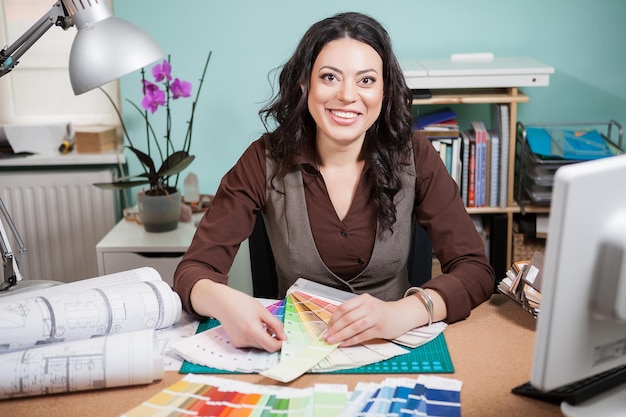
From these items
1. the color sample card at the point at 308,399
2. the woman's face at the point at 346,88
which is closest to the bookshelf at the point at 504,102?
the woman's face at the point at 346,88

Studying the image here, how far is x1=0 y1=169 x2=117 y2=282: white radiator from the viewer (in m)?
2.71

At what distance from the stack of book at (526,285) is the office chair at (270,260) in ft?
1.07

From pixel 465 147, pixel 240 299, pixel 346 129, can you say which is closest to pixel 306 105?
pixel 346 129

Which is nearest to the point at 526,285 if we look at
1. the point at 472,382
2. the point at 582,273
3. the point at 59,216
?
the point at 472,382

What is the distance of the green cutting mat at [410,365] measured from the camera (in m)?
1.13

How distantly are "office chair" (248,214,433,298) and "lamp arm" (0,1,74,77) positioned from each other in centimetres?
62

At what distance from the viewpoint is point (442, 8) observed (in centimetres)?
257

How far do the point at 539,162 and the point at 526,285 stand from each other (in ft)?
3.52

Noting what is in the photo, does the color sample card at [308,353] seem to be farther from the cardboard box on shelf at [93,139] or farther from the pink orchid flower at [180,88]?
the cardboard box on shelf at [93,139]

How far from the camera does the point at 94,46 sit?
1.25 metres

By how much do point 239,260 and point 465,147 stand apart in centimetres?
93

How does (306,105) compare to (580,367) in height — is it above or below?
above

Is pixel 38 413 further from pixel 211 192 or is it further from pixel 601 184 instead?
pixel 211 192

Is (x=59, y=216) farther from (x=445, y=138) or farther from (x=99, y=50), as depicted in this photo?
(x=99, y=50)
